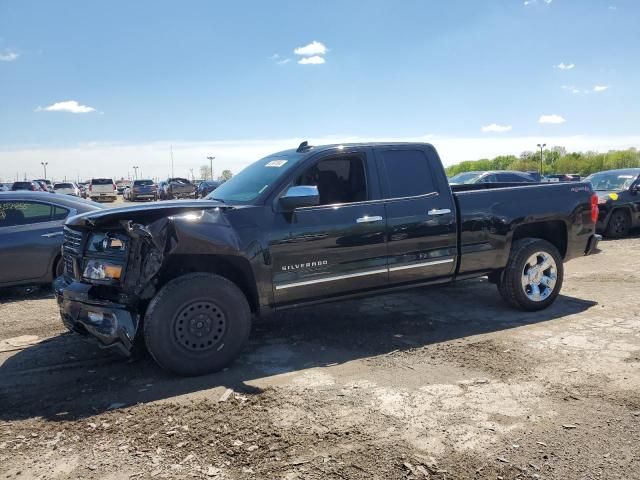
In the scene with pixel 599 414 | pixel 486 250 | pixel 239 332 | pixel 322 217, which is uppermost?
pixel 322 217

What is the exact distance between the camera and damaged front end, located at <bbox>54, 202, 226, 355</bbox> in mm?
4160

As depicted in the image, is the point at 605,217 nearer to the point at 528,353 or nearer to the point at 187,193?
the point at 528,353

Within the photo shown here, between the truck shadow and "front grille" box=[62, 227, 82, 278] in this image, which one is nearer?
the truck shadow

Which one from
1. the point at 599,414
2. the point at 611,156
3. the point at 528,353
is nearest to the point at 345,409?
the point at 599,414

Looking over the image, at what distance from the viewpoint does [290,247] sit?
15.4 feet

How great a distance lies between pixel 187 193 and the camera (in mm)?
38438

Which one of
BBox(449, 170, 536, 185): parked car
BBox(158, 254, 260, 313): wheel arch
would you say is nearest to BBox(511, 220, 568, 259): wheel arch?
BBox(158, 254, 260, 313): wheel arch

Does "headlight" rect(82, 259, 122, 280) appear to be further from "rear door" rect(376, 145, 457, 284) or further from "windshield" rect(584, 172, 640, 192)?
"windshield" rect(584, 172, 640, 192)

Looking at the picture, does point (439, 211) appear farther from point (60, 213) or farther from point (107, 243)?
point (60, 213)

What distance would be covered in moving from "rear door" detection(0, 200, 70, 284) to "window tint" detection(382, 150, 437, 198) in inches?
185

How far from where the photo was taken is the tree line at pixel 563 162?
70375mm

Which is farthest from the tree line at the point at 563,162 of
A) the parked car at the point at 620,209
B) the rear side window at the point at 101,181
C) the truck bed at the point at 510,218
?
the truck bed at the point at 510,218

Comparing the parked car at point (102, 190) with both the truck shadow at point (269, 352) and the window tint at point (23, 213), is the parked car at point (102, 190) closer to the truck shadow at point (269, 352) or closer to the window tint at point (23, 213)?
the window tint at point (23, 213)

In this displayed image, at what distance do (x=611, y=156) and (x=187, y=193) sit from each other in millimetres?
61643
